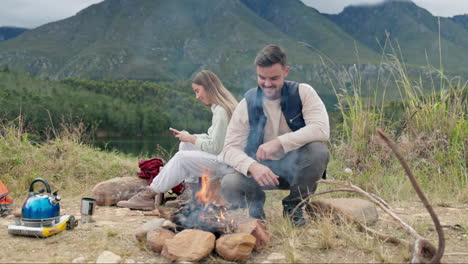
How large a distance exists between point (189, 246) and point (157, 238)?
244mm

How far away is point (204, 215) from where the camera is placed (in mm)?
2586

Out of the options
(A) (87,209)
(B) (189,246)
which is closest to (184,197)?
(A) (87,209)

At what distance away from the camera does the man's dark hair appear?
268 centimetres

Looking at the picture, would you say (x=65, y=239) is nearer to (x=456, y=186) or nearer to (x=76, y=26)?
(x=456, y=186)

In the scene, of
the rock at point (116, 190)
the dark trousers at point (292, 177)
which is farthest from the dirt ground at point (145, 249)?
the rock at point (116, 190)

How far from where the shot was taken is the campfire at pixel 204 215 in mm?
2481

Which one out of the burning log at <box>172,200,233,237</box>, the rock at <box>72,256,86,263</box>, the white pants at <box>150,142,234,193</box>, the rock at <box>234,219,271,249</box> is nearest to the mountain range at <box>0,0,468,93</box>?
the white pants at <box>150,142,234,193</box>

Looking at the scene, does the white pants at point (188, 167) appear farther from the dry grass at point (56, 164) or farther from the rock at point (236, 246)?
the dry grass at point (56, 164)

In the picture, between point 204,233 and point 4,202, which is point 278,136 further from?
point 4,202

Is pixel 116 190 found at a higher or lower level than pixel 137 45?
lower

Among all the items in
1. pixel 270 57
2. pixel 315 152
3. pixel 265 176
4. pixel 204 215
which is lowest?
pixel 204 215

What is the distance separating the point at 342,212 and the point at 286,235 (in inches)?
23.9

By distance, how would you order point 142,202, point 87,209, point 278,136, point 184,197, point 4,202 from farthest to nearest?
point 184,197 < point 142,202 < point 4,202 < point 87,209 < point 278,136

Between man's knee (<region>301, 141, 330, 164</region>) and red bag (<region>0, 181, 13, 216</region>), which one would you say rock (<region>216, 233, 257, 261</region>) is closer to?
man's knee (<region>301, 141, 330, 164</region>)
